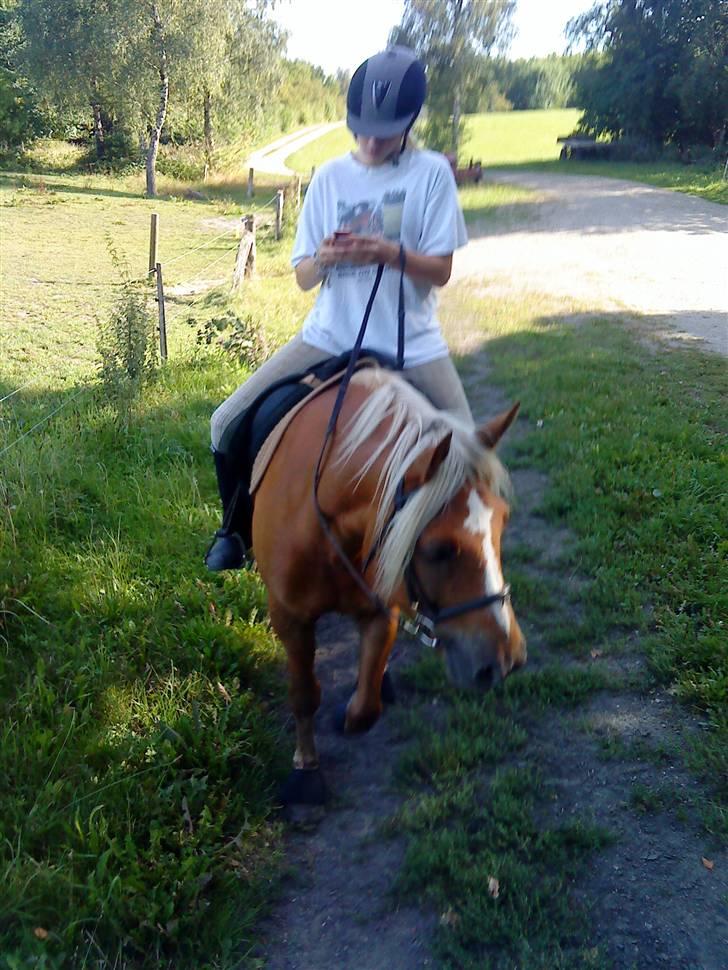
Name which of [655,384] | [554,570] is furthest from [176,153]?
[554,570]

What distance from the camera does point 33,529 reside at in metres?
4.38

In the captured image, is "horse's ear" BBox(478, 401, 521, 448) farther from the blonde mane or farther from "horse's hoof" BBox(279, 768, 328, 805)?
"horse's hoof" BBox(279, 768, 328, 805)

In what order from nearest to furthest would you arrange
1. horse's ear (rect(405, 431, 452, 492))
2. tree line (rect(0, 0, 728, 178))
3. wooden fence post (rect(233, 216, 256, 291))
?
1. horse's ear (rect(405, 431, 452, 492))
2. wooden fence post (rect(233, 216, 256, 291))
3. tree line (rect(0, 0, 728, 178))

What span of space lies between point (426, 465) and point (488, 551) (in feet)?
1.04

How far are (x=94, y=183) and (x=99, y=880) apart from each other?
3580 cm

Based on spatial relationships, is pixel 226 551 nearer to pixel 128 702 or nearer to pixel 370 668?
pixel 128 702

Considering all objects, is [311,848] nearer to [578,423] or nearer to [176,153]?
[578,423]

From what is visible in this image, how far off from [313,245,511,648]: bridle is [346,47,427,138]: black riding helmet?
1.79 ft

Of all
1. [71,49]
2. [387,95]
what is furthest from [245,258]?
[71,49]

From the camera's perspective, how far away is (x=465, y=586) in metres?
2.12

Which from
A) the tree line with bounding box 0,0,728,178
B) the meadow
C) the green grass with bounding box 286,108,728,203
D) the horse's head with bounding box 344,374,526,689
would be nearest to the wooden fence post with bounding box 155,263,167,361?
the meadow

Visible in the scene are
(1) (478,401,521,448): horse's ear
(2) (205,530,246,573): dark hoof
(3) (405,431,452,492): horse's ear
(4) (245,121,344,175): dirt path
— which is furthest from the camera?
(4) (245,121,344,175): dirt path

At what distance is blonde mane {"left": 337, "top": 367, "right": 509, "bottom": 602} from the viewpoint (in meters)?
2.11

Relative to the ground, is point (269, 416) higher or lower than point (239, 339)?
higher
